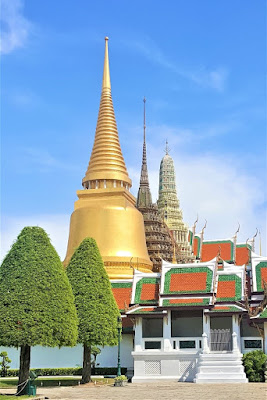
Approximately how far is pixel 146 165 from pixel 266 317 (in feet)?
145

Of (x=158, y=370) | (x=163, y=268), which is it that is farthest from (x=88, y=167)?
(x=158, y=370)

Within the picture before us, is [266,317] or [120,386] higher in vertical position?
[266,317]

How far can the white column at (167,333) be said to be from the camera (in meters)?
30.6

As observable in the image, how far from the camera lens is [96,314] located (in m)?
27.0

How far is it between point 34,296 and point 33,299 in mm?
119

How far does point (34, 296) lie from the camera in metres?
20.7

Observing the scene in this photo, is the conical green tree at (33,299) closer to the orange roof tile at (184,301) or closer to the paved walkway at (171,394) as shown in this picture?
the paved walkway at (171,394)

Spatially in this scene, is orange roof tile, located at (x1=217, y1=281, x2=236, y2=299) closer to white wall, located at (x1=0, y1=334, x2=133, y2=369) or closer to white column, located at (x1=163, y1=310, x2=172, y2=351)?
white column, located at (x1=163, y1=310, x2=172, y2=351)

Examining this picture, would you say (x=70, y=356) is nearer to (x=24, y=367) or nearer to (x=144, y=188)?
(x=24, y=367)

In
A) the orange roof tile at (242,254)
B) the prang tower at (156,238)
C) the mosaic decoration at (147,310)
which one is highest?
the prang tower at (156,238)

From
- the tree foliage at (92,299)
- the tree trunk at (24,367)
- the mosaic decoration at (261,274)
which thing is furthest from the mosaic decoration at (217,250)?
the tree trunk at (24,367)

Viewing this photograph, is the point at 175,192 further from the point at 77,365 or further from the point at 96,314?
the point at 96,314

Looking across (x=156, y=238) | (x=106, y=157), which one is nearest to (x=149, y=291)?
(x=106, y=157)

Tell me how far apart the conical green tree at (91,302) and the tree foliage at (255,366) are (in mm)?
6753
